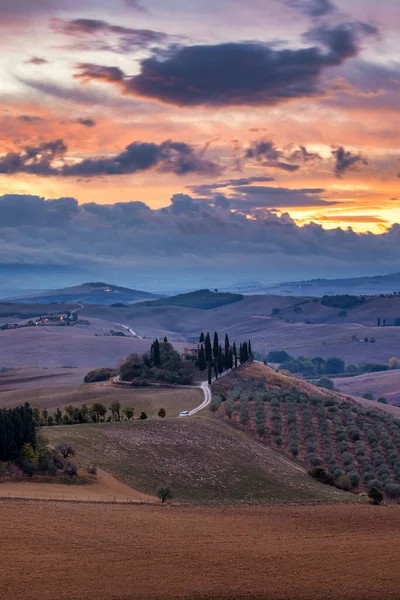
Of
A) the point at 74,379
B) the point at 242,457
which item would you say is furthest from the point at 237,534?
the point at 74,379

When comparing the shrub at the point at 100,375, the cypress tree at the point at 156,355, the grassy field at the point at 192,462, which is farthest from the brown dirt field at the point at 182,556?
the shrub at the point at 100,375

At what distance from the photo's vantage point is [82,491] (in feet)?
155

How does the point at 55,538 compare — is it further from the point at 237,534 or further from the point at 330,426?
the point at 330,426

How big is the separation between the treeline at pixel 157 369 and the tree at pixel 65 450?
182ft

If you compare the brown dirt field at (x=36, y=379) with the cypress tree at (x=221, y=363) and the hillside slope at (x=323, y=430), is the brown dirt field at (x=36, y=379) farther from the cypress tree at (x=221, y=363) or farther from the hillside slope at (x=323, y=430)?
the hillside slope at (x=323, y=430)

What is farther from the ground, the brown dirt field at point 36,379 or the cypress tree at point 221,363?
the cypress tree at point 221,363

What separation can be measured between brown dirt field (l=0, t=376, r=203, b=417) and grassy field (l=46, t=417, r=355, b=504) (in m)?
17.5

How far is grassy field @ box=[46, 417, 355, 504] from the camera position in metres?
54.8

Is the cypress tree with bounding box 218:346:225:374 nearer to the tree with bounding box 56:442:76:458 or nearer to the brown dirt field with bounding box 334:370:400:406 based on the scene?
the brown dirt field with bounding box 334:370:400:406

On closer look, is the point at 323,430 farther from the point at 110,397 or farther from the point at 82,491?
the point at 82,491

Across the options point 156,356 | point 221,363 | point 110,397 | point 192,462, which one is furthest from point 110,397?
point 192,462

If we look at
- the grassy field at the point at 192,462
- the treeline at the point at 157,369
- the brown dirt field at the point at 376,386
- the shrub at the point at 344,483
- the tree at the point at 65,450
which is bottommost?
the brown dirt field at the point at 376,386

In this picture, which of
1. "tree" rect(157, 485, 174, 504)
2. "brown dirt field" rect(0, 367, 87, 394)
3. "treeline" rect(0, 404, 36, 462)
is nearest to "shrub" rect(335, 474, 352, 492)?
"tree" rect(157, 485, 174, 504)

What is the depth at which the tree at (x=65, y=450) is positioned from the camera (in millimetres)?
52219
